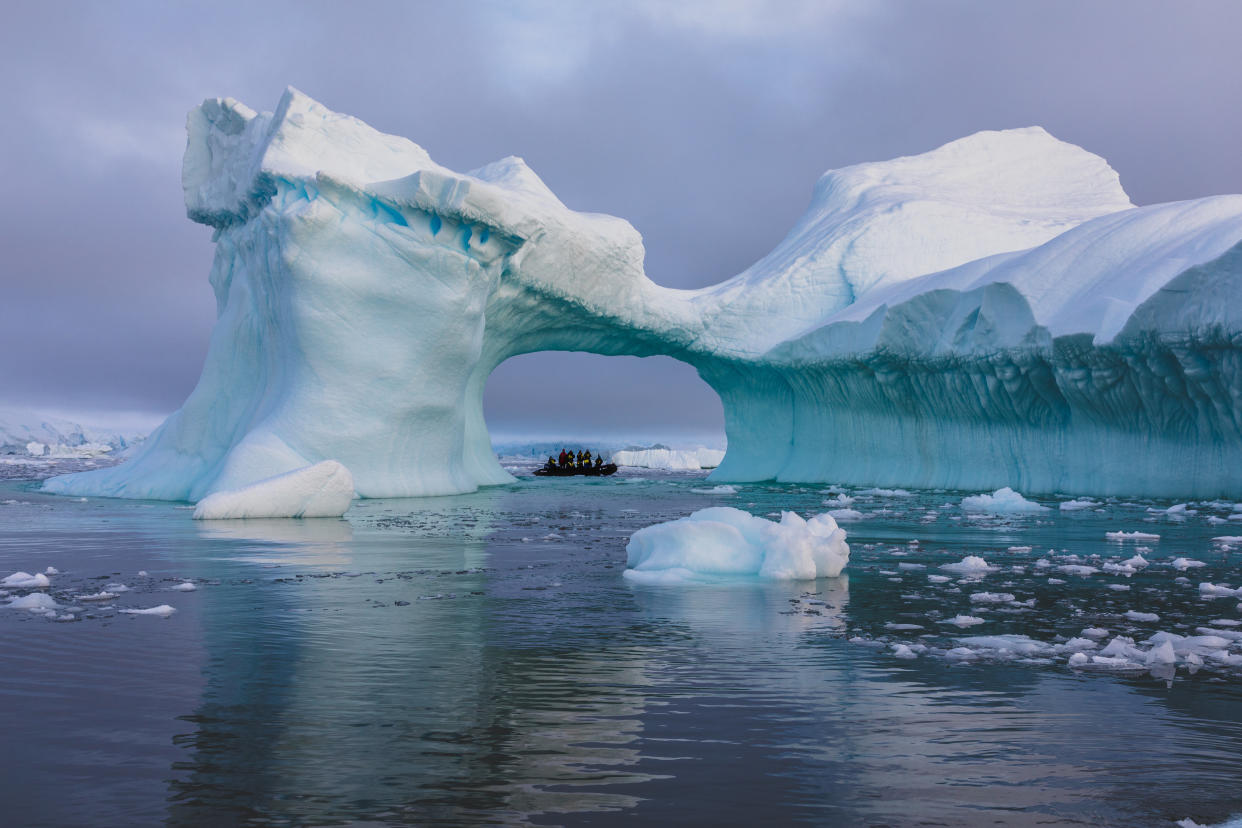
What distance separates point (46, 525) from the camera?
12.1 meters

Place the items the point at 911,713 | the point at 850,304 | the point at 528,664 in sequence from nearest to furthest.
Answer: the point at 911,713
the point at 528,664
the point at 850,304

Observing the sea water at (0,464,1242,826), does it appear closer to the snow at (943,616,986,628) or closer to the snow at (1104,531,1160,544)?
the snow at (943,616,986,628)

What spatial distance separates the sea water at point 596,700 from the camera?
9.07 ft

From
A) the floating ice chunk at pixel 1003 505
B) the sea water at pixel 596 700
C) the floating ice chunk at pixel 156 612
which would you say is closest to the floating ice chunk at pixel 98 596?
the sea water at pixel 596 700

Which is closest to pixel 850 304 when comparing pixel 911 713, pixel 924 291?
pixel 924 291

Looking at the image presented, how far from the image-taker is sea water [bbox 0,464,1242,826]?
9.07ft

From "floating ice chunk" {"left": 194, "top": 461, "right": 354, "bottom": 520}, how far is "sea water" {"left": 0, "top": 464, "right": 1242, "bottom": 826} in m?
5.01

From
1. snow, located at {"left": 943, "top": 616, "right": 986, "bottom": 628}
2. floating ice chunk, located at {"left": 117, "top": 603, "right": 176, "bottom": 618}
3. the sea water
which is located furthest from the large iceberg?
snow, located at {"left": 943, "top": 616, "right": 986, "bottom": 628}

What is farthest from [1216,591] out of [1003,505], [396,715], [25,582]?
[1003,505]

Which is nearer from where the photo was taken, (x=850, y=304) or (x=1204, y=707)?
(x=1204, y=707)

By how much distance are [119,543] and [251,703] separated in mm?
6951

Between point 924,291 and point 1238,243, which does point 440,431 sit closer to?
point 924,291

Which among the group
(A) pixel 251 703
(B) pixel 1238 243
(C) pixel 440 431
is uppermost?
(B) pixel 1238 243

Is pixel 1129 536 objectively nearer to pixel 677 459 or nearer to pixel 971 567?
pixel 971 567
